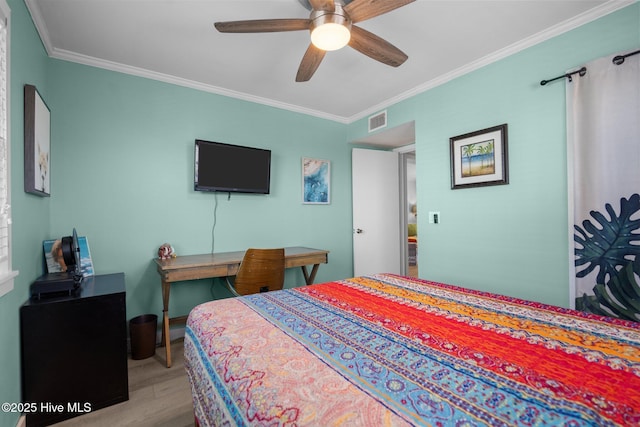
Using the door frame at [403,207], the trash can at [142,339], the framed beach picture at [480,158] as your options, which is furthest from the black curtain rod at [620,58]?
the trash can at [142,339]

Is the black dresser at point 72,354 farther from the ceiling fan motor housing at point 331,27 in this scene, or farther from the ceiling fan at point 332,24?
the ceiling fan motor housing at point 331,27

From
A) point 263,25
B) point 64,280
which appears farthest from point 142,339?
point 263,25

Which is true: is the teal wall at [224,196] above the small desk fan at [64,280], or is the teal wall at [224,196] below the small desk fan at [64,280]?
above

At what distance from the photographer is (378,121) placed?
3723mm

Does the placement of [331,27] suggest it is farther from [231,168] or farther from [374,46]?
[231,168]

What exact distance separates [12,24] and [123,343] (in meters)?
1.92

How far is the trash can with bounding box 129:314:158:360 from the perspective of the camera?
2.49 meters

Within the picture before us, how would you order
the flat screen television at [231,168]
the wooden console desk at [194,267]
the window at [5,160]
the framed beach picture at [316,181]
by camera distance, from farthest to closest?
the framed beach picture at [316,181]
the flat screen television at [231,168]
the wooden console desk at [194,267]
the window at [5,160]

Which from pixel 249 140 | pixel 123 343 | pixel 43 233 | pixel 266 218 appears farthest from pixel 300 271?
pixel 43 233

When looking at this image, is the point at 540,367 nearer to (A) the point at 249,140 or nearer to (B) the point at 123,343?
(B) the point at 123,343

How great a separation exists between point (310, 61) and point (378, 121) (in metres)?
1.81

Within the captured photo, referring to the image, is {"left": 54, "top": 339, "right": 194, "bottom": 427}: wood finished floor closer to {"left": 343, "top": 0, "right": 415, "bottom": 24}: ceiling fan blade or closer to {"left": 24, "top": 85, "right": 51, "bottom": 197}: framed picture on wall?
{"left": 24, "top": 85, "right": 51, "bottom": 197}: framed picture on wall

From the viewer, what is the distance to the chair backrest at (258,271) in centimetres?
254

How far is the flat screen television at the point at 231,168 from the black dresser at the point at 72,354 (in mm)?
1406
